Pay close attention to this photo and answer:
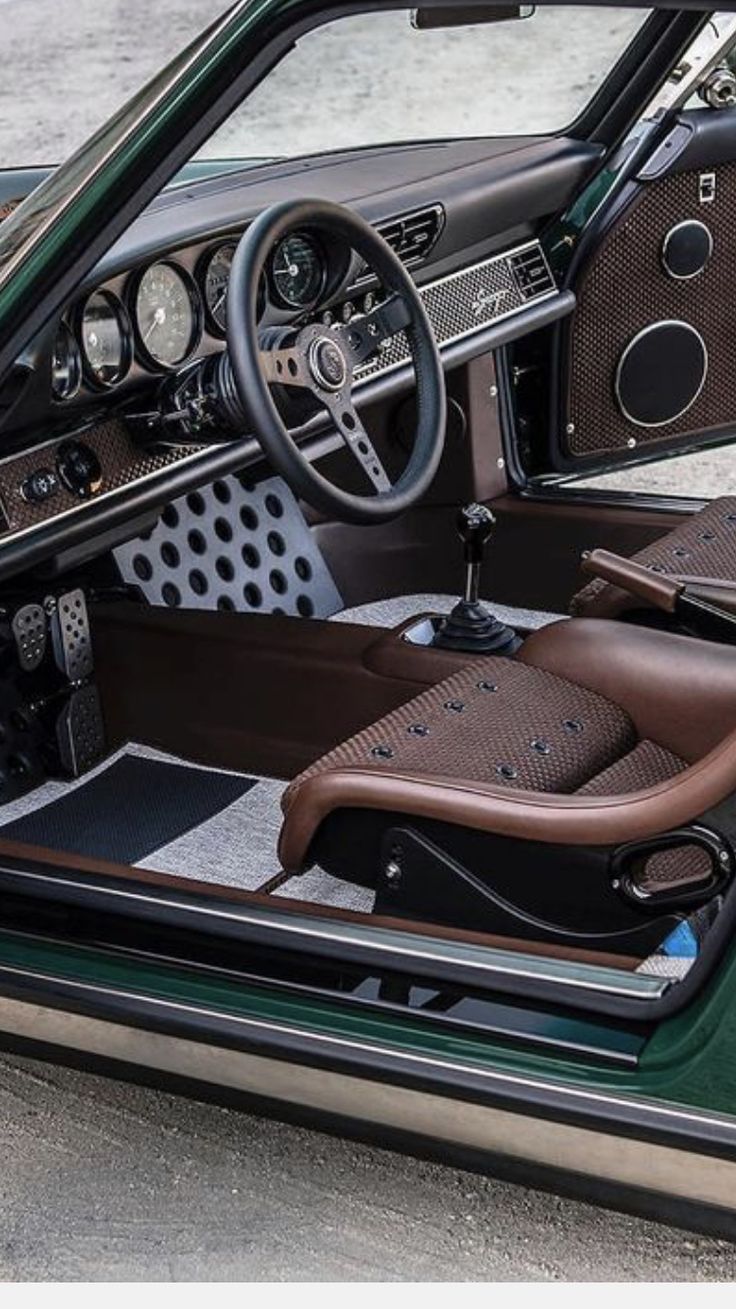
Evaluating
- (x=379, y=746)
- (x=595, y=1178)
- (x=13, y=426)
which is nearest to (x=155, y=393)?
(x=13, y=426)

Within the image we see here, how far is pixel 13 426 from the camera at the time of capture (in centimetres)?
212

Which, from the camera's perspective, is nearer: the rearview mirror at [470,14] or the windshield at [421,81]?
the rearview mirror at [470,14]

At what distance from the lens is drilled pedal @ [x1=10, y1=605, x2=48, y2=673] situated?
8.48ft

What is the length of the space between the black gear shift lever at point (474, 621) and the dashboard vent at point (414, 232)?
0.41 m

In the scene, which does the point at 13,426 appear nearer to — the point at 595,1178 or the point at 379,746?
the point at 379,746

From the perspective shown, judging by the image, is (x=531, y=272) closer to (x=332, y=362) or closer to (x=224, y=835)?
(x=332, y=362)

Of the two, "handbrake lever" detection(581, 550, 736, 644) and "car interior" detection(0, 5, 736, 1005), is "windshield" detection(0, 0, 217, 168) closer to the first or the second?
"car interior" detection(0, 5, 736, 1005)

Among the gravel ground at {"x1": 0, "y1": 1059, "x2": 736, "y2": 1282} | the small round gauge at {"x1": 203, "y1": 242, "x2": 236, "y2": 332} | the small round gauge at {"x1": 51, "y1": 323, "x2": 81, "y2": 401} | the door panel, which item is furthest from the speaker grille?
the gravel ground at {"x1": 0, "y1": 1059, "x2": 736, "y2": 1282}

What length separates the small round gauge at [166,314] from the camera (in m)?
2.31

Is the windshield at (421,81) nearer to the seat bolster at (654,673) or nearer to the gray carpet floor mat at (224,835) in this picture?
the seat bolster at (654,673)

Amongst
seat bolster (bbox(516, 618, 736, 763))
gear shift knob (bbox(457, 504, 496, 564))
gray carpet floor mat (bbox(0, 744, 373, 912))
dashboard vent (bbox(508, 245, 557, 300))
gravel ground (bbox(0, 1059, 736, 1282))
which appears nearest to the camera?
gravel ground (bbox(0, 1059, 736, 1282))

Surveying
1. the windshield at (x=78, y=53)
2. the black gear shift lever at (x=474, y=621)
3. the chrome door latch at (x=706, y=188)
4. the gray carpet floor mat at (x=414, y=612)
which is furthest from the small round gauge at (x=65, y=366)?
the windshield at (x=78, y=53)

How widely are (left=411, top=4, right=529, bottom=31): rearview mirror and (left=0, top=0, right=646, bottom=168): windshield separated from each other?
0.08 ft

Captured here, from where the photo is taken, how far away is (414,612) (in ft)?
10.6
